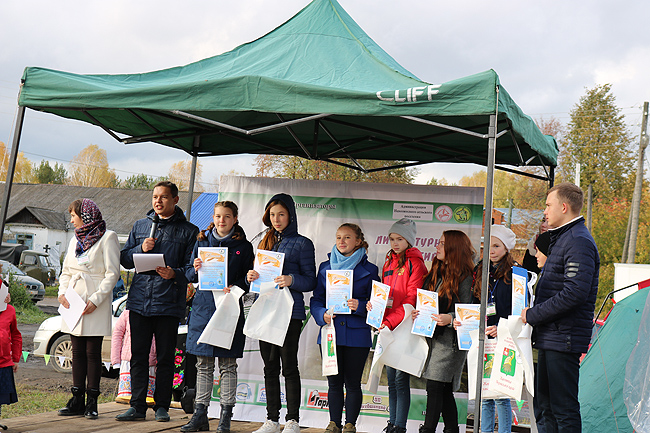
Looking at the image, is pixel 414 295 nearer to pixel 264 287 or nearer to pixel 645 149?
pixel 264 287

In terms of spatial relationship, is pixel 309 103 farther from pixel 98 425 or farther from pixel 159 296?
pixel 98 425

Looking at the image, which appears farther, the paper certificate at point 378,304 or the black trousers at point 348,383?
the black trousers at point 348,383

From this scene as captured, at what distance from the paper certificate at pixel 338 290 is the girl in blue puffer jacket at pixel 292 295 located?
173mm

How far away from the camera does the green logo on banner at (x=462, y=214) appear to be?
582 centimetres

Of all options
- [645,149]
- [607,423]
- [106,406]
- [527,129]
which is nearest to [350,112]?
[527,129]

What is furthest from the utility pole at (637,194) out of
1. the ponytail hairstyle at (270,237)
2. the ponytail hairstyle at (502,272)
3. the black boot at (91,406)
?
the black boot at (91,406)

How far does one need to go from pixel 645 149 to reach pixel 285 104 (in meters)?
26.2

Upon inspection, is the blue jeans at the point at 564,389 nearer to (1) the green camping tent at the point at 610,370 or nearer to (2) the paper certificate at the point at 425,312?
(2) the paper certificate at the point at 425,312

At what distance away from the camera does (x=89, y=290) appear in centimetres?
518

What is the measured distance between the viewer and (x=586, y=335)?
3.72 metres

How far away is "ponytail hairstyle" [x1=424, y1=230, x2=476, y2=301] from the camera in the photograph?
4832 millimetres

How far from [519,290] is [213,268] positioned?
2.40m

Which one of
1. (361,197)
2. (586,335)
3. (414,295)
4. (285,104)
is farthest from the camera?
(361,197)

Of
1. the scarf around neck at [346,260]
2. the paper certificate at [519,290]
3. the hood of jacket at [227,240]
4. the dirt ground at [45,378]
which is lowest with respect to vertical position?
the dirt ground at [45,378]
